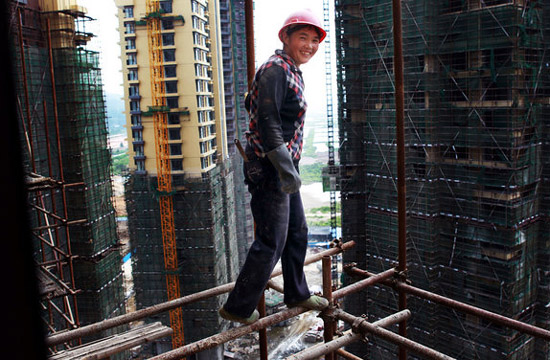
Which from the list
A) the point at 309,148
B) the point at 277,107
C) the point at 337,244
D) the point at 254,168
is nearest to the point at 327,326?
the point at 337,244

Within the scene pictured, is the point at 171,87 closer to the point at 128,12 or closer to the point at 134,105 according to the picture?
the point at 134,105

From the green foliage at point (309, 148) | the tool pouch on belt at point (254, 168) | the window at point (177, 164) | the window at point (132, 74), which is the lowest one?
the green foliage at point (309, 148)

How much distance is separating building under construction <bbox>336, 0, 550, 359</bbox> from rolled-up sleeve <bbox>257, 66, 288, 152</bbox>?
36.5ft

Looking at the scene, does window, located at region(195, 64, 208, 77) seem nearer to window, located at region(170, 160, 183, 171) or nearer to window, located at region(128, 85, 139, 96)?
window, located at region(128, 85, 139, 96)

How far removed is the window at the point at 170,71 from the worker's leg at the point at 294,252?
60.9 feet

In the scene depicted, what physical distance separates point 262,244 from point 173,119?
743 inches

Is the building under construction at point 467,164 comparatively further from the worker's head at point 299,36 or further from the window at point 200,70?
the worker's head at point 299,36

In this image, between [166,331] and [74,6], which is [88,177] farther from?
[166,331]

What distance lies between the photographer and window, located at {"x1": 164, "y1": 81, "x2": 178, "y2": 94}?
2139 centimetres

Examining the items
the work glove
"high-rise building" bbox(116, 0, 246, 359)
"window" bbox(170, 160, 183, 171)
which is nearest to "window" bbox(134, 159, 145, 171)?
"high-rise building" bbox(116, 0, 246, 359)

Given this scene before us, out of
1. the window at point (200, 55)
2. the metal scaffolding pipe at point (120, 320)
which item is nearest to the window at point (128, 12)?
the window at point (200, 55)

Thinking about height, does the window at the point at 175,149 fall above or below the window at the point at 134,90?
below

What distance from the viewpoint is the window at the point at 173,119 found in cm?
2159

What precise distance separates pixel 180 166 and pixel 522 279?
14.0m
